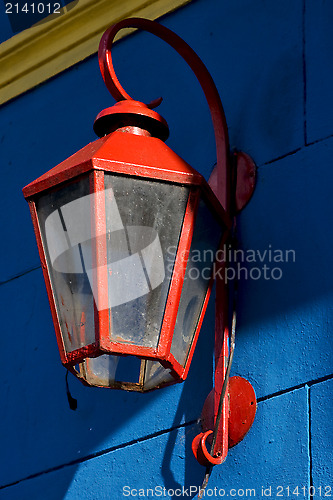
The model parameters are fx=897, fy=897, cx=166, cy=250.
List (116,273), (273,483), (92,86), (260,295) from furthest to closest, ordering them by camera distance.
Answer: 1. (92,86)
2. (260,295)
3. (273,483)
4. (116,273)

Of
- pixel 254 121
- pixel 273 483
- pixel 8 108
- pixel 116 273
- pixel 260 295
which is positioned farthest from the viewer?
pixel 8 108

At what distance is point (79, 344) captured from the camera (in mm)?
2260

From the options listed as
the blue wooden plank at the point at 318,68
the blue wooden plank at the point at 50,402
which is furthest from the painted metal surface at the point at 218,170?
the blue wooden plank at the point at 318,68

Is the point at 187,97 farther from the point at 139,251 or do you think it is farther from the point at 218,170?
the point at 139,251

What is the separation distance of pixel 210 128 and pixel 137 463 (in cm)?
116

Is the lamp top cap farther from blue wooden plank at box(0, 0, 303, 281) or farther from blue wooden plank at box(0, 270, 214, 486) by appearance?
blue wooden plank at box(0, 270, 214, 486)

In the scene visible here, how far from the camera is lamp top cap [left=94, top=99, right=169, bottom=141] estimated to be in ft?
8.44

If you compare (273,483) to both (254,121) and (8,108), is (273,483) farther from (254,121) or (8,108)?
(8,108)

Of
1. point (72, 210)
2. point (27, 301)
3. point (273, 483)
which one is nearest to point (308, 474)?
point (273, 483)

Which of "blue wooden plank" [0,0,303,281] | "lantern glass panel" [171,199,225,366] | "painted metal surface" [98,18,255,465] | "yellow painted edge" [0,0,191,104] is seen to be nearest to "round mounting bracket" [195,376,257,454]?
"painted metal surface" [98,18,255,465]

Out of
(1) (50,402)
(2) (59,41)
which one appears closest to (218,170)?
(1) (50,402)

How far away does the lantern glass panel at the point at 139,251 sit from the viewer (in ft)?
7.32

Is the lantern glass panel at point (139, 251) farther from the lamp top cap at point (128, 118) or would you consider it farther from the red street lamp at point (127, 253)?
the lamp top cap at point (128, 118)

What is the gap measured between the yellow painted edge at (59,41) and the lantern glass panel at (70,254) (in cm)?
135
